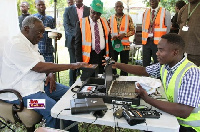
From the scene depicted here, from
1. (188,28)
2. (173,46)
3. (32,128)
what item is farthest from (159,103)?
(188,28)

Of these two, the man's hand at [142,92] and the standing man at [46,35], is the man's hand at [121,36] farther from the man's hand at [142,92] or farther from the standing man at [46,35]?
the man's hand at [142,92]

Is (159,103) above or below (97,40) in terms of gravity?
below

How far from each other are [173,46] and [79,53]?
176cm

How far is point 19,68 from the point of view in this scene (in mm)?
2123

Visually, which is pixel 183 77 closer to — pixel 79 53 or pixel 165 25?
pixel 79 53

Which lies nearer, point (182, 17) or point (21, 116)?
point (21, 116)

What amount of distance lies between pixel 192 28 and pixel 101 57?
1.63m

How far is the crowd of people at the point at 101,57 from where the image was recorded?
5.43 ft

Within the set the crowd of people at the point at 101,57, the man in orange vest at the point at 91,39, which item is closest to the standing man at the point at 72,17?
the crowd of people at the point at 101,57

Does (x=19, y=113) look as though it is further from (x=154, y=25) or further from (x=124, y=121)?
(x=154, y=25)

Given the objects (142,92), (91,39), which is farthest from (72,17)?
(142,92)

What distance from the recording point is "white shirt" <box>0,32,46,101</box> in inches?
83.0

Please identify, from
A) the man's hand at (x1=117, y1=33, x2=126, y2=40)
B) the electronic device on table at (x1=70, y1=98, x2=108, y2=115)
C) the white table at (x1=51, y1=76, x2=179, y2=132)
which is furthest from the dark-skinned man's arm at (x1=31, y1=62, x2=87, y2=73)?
the man's hand at (x1=117, y1=33, x2=126, y2=40)

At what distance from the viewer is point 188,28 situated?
3.39 meters
